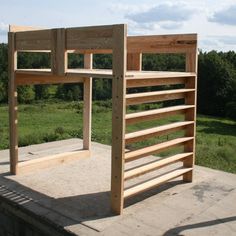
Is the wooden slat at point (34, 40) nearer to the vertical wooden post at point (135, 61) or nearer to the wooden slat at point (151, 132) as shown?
the vertical wooden post at point (135, 61)

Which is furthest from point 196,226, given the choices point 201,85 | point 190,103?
point 201,85

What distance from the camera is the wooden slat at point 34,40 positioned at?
523 centimetres

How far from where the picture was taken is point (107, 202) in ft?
16.2

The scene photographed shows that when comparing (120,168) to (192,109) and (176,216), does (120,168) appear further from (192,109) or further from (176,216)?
(192,109)

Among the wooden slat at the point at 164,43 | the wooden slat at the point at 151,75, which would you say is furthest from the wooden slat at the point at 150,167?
the wooden slat at the point at 164,43

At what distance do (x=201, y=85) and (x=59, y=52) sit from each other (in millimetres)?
31833

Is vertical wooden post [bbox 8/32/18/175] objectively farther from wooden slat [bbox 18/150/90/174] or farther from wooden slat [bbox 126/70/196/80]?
wooden slat [bbox 126/70/196/80]

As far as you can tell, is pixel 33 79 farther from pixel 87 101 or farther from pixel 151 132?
pixel 151 132

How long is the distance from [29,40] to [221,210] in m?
3.27

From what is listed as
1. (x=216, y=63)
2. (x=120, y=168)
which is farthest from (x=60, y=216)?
(x=216, y=63)

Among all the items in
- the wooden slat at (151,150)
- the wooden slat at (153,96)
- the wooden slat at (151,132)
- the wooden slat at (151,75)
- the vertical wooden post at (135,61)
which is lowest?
the wooden slat at (151,150)

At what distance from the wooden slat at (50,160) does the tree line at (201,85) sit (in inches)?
953

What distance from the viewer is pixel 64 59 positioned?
5.01 m

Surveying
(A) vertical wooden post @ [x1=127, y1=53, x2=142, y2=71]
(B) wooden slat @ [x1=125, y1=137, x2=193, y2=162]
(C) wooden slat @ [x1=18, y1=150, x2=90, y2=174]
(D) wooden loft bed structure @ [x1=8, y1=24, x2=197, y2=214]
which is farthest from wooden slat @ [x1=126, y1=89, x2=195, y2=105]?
(C) wooden slat @ [x1=18, y1=150, x2=90, y2=174]
